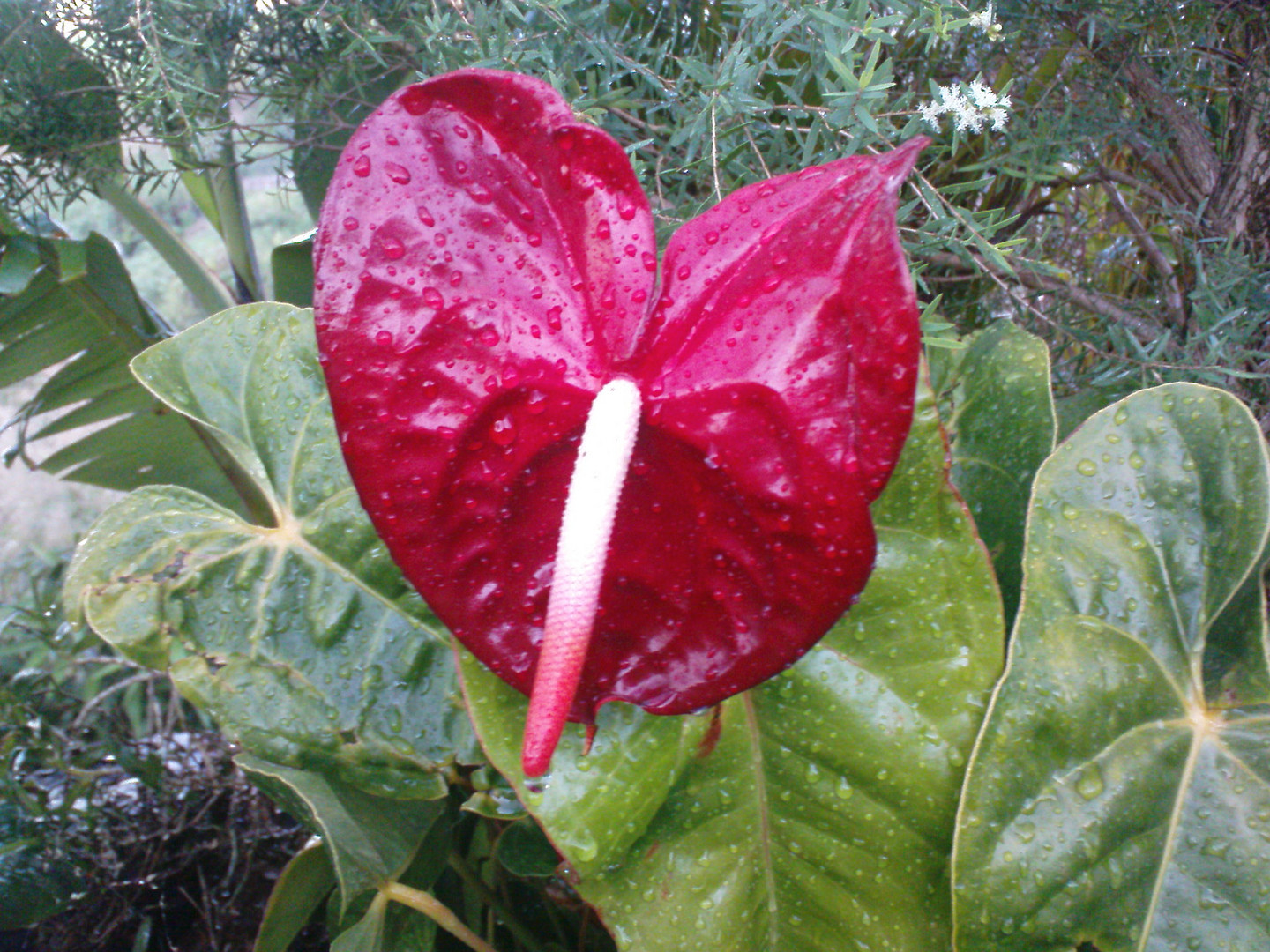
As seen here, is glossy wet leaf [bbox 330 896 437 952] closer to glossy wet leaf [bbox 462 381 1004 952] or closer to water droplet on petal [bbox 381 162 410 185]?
glossy wet leaf [bbox 462 381 1004 952]

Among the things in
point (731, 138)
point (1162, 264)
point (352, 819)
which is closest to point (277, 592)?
point (352, 819)

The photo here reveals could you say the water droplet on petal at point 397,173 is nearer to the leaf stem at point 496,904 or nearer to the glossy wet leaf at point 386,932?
the glossy wet leaf at point 386,932

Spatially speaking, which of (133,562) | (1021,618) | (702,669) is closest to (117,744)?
(133,562)

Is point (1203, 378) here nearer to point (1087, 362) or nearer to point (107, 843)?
point (1087, 362)

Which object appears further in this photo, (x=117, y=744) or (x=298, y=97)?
(x=117, y=744)

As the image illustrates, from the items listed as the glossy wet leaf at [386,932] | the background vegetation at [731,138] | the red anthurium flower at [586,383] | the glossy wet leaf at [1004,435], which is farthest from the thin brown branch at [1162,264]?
the glossy wet leaf at [386,932]

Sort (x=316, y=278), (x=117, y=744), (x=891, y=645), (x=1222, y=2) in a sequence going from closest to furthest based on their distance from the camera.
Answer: (x=316, y=278) → (x=891, y=645) → (x=1222, y=2) → (x=117, y=744)
